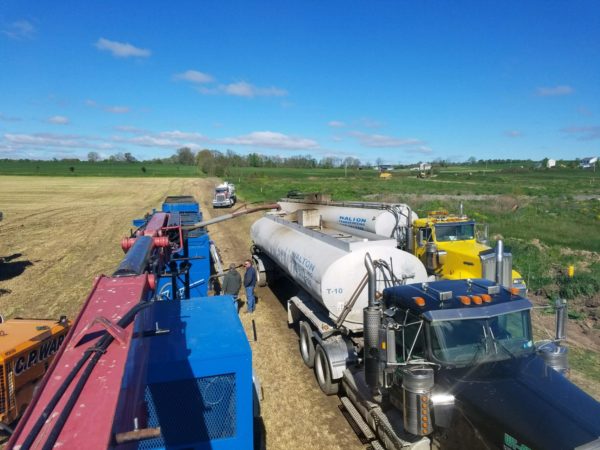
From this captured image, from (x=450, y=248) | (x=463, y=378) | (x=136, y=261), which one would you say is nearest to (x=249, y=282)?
(x=450, y=248)

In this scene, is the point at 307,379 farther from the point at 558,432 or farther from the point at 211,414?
the point at 558,432

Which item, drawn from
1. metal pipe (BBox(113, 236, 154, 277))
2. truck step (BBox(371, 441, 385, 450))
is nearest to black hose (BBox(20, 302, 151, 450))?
metal pipe (BBox(113, 236, 154, 277))

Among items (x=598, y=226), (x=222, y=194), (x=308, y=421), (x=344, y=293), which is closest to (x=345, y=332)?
(x=344, y=293)

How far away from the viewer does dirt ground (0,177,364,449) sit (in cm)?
804

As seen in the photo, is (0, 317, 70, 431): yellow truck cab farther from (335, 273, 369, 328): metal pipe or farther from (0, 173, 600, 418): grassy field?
(335, 273, 369, 328): metal pipe

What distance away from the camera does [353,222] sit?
14.8 metres

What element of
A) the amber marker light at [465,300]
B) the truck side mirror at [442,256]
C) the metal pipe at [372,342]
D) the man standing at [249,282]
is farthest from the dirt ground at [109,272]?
the truck side mirror at [442,256]

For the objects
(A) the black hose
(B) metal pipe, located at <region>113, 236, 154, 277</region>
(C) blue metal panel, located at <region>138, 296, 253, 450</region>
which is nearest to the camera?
(A) the black hose

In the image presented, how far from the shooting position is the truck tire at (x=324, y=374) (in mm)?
8719

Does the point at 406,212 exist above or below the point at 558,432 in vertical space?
above

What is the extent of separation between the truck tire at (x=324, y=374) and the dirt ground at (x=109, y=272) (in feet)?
0.61

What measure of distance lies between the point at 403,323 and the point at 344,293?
273 centimetres

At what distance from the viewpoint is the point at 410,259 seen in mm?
9117

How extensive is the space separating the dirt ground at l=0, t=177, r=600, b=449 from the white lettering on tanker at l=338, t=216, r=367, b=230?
11.4 feet
